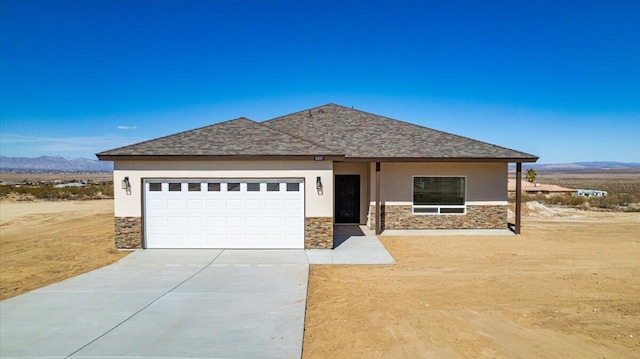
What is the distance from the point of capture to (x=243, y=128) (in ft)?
44.2

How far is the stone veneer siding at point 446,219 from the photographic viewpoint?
15125mm

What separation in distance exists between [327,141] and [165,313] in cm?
1041

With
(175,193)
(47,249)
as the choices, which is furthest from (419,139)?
(47,249)

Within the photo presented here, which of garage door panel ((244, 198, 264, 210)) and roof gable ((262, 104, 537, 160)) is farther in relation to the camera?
roof gable ((262, 104, 537, 160))

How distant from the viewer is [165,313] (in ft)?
21.4

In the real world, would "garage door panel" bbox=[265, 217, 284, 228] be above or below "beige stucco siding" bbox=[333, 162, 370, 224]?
below

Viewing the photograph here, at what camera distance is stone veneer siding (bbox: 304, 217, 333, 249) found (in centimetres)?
1163

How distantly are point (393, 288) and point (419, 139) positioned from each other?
9.19 meters

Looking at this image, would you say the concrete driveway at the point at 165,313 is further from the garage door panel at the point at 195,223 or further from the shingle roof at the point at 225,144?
the shingle roof at the point at 225,144

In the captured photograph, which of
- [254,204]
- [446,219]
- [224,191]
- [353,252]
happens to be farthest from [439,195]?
[224,191]

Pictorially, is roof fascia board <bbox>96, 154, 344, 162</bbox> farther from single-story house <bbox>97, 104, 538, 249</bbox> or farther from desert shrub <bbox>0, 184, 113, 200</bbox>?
desert shrub <bbox>0, 184, 113, 200</bbox>

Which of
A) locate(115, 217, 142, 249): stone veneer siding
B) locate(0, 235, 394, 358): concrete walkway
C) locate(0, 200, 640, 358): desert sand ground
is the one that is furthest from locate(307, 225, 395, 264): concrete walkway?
locate(115, 217, 142, 249): stone veneer siding

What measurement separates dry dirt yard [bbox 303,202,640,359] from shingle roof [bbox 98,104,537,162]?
3.68 m

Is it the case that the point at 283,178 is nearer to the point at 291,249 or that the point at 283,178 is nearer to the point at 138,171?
the point at 291,249
